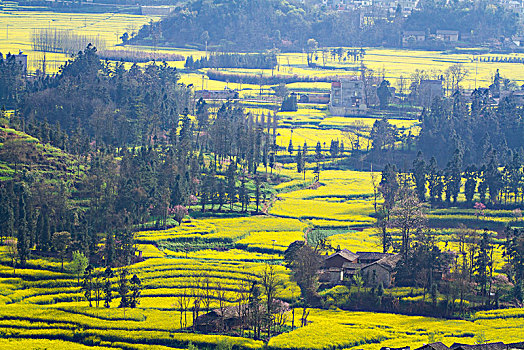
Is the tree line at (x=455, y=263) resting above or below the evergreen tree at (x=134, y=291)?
above

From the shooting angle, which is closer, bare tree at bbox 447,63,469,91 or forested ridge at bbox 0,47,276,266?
forested ridge at bbox 0,47,276,266

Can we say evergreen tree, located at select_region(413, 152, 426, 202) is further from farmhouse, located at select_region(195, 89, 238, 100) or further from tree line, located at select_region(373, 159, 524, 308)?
farmhouse, located at select_region(195, 89, 238, 100)

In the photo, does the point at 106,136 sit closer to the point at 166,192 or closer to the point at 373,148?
the point at 166,192

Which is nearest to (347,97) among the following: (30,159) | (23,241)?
(30,159)

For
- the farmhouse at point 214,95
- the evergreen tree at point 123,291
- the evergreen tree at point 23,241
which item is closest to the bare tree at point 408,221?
the evergreen tree at point 123,291

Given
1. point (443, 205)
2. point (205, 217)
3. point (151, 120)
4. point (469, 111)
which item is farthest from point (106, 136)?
point (469, 111)

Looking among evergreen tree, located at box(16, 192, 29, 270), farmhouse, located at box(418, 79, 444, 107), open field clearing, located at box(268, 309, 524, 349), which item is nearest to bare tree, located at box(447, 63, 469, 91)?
farmhouse, located at box(418, 79, 444, 107)

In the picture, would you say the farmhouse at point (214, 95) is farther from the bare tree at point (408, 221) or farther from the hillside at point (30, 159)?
the bare tree at point (408, 221)

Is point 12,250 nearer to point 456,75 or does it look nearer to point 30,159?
point 30,159
